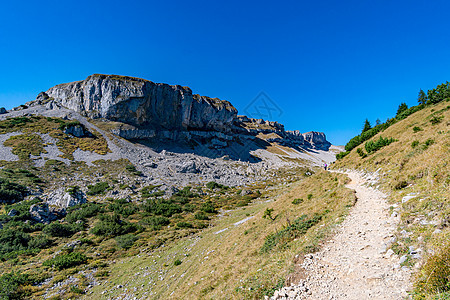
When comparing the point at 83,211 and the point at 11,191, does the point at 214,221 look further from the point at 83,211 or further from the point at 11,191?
the point at 11,191

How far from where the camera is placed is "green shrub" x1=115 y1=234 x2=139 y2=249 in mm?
23938

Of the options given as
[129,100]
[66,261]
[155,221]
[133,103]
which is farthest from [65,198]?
[129,100]

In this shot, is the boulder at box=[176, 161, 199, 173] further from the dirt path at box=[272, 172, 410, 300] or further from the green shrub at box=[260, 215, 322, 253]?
the dirt path at box=[272, 172, 410, 300]

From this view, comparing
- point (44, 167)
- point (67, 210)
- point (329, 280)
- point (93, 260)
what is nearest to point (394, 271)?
point (329, 280)

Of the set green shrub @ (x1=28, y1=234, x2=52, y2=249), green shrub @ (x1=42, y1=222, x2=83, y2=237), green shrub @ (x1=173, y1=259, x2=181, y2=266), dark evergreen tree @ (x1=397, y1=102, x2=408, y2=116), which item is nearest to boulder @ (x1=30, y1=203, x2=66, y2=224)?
green shrub @ (x1=42, y1=222, x2=83, y2=237)

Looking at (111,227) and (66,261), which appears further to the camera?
(111,227)

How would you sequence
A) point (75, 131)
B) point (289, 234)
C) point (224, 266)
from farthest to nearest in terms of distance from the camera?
1. point (75, 131)
2. point (224, 266)
3. point (289, 234)

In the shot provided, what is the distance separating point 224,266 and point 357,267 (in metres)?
8.02

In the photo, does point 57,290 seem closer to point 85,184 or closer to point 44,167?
point 85,184

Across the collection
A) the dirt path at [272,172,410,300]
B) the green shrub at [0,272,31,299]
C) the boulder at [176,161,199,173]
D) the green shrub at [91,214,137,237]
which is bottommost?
the green shrub at [0,272,31,299]

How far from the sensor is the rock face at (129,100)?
284ft

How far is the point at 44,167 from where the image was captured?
48.4 meters

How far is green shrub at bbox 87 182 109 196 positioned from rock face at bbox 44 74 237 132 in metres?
51.2

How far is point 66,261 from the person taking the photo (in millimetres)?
19281
